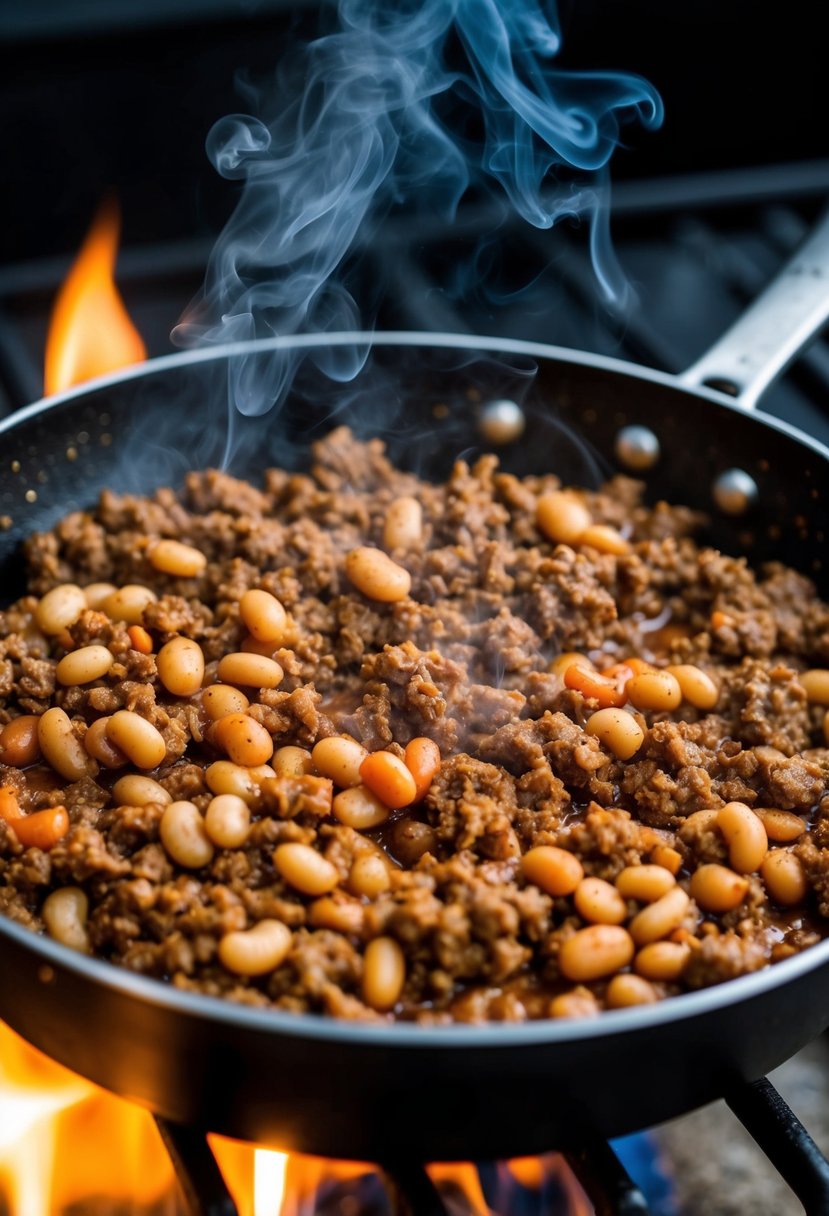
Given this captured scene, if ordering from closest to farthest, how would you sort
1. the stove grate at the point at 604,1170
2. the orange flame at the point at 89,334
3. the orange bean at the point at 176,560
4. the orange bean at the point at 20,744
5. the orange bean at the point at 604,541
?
the stove grate at the point at 604,1170 → the orange bean at the point at 20,744 → the orange bean at the point at 176,560 → the orange bean at the point at 604,541 → the orange flame at the point at 89,334

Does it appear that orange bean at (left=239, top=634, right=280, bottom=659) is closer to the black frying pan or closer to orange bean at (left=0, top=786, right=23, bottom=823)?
orange bean at (left=0, top=786, right=23, bottom=823)

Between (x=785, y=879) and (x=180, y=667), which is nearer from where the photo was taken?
(x=785, y=879)

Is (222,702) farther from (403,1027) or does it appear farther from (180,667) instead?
(403,1027)

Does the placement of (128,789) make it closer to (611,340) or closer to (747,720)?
(747,720)

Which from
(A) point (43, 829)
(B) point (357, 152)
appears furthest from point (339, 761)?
(B) point (357, 152)

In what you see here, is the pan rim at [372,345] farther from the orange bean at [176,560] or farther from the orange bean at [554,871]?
the orange bean at [554,871]

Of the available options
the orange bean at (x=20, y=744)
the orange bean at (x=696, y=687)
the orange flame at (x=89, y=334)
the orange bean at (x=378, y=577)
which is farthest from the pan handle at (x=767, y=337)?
the orange bean at (x=20, y=744)
